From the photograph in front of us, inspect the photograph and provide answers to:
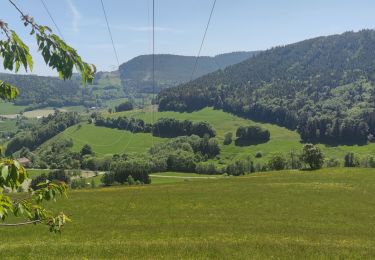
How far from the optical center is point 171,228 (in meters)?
39.4

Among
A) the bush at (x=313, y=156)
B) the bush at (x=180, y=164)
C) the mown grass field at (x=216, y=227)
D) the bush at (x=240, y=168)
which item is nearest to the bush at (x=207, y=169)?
the bush at (x=180, y=164)

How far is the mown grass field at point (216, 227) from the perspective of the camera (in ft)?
93.1

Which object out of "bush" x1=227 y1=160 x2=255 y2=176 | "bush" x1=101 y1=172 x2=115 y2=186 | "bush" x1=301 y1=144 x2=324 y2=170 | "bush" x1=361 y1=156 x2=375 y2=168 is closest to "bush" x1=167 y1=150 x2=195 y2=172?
"bush" x1=227 y1=160 x2=255 y2=176

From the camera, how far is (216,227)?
3978 cm

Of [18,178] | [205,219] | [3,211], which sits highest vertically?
[18,178]

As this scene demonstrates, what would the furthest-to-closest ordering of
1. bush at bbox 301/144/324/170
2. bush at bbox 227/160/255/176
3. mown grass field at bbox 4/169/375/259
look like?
bush at bbox 227/160/255/176 → bush at bbox 301/144/324/170 → mown grass field at bbox 4/169/375/259

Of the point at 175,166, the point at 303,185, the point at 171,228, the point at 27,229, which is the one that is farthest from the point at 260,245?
the point at 175,166

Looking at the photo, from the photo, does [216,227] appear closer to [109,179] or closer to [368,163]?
[109,179]

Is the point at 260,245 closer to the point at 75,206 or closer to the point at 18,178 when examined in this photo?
the point at 18,178

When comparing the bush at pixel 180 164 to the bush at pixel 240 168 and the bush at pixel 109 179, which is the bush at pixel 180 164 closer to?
the bush at pixel 240 168

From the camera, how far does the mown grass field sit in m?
28.4

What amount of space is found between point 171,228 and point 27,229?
13957mm

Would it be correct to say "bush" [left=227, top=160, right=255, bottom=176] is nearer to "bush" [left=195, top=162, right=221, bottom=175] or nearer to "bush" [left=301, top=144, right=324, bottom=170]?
"bush" [left=195, top=162, right=221, bottom=175]

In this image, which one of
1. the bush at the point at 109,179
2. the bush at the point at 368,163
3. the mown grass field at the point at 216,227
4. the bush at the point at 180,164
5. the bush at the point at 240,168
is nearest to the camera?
the mown grass field at the point at 216,227
